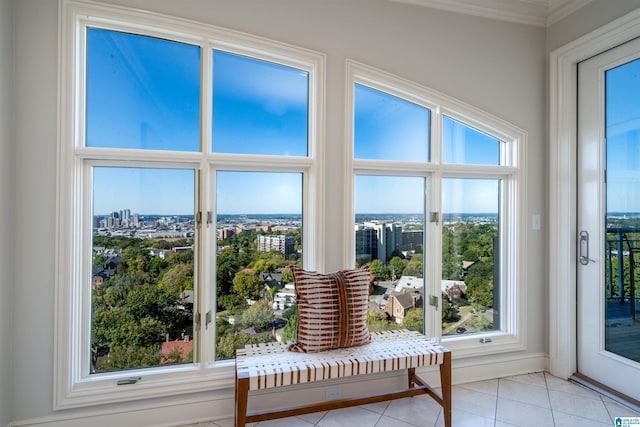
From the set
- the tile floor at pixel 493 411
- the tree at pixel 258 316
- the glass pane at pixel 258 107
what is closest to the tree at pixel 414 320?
the tile floor at pixel 493 411

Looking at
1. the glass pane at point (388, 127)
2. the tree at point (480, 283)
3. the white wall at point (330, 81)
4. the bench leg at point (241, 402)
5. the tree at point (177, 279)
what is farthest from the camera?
the tree at point (480, 283)

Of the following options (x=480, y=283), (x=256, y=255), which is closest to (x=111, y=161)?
(x=256, y=255)

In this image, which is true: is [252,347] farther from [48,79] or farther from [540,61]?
[540,61]

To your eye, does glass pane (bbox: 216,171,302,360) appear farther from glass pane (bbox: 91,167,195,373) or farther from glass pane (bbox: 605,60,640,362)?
glass pane (bbox: 605,60,640,362)

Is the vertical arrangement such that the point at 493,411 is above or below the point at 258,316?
below

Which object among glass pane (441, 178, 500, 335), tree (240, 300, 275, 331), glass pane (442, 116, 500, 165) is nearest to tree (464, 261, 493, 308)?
glass pane (441, 178, 500, 335)

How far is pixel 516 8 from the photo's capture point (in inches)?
101

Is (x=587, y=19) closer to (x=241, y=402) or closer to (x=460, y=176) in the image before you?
(x=460, y=176)

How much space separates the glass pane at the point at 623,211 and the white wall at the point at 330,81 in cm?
43

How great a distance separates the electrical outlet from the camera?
219 centimetres

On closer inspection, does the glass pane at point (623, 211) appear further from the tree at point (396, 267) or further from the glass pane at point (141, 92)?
the glass pane at point (141, 92)

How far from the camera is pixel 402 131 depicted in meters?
2.45

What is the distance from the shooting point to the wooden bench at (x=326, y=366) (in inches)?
67.0

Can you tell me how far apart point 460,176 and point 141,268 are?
92.1 inches
